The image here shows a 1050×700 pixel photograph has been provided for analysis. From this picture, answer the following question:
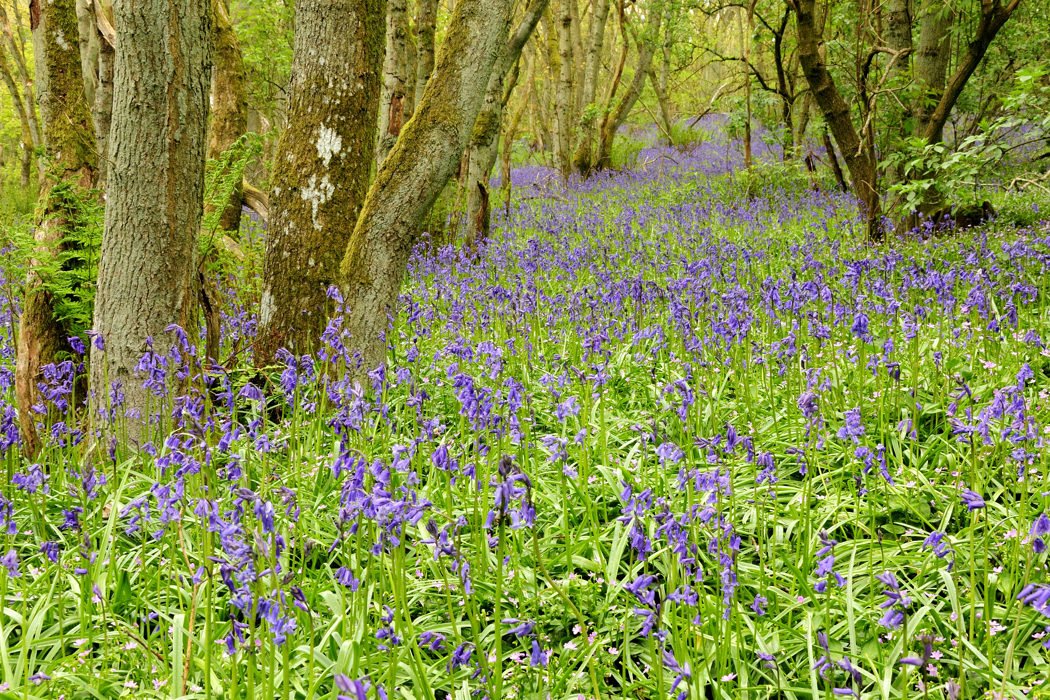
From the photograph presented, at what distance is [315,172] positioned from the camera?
4852mm

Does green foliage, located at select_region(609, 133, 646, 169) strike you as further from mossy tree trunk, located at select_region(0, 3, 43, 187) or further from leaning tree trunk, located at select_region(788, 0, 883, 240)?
mossy tree trunk, located at select_region(0, 3, 43, 187)

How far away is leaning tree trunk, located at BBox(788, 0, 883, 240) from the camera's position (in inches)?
325

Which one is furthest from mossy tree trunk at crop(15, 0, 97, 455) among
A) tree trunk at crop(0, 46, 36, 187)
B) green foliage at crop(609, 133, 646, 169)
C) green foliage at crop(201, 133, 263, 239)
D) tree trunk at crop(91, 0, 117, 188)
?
green foliage at crop(609, 133, 646, 169)

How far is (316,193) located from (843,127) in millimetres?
6231

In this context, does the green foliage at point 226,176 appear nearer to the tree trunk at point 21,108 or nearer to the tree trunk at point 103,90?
the tree trunk at point 103,90

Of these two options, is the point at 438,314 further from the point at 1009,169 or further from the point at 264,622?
the point at 1009,169

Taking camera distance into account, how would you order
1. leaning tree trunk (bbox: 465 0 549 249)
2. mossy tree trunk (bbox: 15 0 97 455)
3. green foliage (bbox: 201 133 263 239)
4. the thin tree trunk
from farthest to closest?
leaning tree trunk (bbox: 465 0 549 249) → the thin tree trunk → green foliage (bbox: 201 133 263 239) → mossy tree trunk (bbox: 15 0 97 455)

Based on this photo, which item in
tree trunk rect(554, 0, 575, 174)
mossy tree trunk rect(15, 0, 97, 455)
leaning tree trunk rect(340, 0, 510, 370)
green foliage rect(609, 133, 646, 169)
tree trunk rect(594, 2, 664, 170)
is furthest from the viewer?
green foliage rect(609, 133, 646, 169)

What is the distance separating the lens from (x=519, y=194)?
1762 centimetres

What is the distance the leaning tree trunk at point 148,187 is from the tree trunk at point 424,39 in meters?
5.73

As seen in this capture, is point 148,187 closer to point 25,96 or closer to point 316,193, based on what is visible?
point 316,193

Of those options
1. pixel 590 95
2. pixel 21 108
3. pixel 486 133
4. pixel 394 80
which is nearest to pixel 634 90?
pixel 590 95

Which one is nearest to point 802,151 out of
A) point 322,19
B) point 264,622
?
point 322,19

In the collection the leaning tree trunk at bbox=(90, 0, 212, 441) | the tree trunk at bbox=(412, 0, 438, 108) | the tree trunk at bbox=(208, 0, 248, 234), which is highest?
the tree trunk at bbox=(412, 0, 438, 108)
